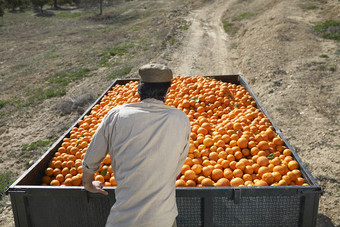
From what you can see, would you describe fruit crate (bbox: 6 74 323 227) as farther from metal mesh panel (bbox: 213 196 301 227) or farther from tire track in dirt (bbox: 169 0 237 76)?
tire track in dirt (bbox: 169 0 237 76)

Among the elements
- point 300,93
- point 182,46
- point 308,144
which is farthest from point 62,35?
point 308,144

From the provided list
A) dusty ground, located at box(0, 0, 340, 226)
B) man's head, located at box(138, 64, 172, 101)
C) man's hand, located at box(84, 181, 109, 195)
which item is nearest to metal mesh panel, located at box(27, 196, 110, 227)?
man's hand, located at box(84, 181, 109, 195)

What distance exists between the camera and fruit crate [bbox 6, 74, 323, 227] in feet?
10.8

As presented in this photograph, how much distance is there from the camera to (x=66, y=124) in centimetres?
884

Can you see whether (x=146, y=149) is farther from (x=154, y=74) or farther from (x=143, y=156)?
(x=154, y=74)

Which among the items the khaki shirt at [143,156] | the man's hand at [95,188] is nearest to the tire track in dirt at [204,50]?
the man's hand at [95,188]

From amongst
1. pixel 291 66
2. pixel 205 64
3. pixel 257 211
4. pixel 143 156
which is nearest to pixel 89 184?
pixel 143 156

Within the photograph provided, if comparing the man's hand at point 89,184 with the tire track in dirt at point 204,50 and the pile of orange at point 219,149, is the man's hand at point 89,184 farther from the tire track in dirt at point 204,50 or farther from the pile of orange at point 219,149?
the tire track in dirt at point 204,50

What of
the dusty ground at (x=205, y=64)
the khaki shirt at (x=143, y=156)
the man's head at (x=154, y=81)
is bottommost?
the dusty ground at (x=205, y=64)

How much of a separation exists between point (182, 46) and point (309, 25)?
7365 millimetres

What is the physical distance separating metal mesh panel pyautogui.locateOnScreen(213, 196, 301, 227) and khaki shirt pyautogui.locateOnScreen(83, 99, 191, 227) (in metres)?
0.95

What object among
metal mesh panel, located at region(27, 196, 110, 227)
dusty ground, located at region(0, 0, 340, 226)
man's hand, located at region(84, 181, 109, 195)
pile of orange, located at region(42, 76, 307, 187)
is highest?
man's hand, located at region(84, 181, 109, 195)

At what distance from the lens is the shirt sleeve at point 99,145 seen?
2.56 meters

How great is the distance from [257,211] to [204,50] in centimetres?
1508
